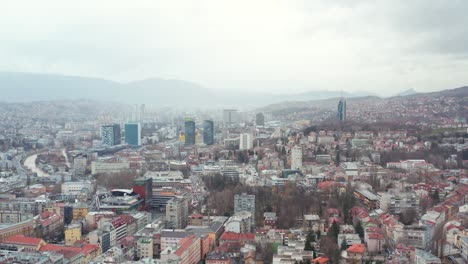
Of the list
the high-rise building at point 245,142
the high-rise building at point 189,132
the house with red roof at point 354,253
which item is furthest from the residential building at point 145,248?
the high-rise building at point 189,132

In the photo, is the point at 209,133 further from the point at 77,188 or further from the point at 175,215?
the point at 175,215

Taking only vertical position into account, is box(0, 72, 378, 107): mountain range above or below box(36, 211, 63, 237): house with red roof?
above

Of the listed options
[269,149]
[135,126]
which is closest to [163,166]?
[269,149]

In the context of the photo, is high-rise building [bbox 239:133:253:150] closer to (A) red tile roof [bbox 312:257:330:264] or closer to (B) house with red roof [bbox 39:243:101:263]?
(B) house with red roof [bbox 39:243:101:263]

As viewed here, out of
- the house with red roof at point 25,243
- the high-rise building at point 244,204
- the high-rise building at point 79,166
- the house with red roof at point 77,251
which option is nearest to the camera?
the house with red roof at point 77,251

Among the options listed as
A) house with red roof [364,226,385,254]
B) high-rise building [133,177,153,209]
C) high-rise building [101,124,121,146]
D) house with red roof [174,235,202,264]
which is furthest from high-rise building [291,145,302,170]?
high-rise building [101,124,121,146]

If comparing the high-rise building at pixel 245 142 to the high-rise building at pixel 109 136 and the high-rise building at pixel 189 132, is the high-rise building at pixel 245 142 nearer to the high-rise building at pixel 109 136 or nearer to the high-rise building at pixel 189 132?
the high-rise building at pixel 189 132

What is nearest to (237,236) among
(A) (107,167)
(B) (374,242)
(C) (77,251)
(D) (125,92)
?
(B) (374,242)

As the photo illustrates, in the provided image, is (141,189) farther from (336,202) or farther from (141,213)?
(336,202)
